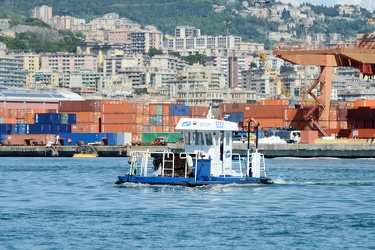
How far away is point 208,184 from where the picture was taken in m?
45.3

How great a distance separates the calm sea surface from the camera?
105ft

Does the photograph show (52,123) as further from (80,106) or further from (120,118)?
Result: (120,118)

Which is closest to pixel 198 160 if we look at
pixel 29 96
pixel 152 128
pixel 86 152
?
Result: pixel 86 152

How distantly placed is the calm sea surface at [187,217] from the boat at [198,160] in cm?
39

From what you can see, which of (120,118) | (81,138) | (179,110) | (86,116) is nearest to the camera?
(81,138)

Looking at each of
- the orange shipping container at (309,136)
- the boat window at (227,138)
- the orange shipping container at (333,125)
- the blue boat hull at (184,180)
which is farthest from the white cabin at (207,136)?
the orange shipping container at (333,125)

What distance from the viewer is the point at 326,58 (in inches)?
4001

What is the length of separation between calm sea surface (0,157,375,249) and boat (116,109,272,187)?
39 centimetres

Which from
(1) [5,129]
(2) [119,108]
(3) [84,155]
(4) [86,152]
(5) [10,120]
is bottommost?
(3) [84,155]

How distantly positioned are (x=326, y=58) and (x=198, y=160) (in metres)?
58.5

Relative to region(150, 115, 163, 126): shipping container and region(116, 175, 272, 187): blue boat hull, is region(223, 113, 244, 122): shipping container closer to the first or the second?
region(150, 115, 163, 126): shipping container

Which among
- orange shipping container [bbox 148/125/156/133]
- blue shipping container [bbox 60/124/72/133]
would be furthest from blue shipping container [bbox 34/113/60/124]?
orange shipping container [bbox 148/125/156/133]

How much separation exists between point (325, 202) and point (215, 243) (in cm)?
1177

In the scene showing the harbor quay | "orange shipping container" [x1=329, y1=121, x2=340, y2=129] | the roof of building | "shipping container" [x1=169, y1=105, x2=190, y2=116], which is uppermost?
the roof of building
